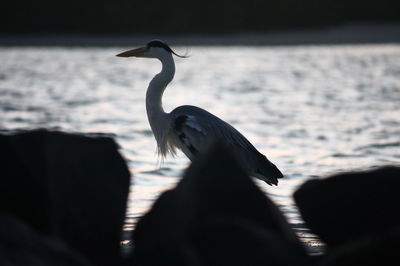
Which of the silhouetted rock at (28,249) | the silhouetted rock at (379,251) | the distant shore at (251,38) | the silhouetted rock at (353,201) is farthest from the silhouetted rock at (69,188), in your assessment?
the distant shore at (251,38)

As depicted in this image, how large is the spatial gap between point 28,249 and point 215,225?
948 mm

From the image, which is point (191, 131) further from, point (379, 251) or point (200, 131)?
point (379, 251)

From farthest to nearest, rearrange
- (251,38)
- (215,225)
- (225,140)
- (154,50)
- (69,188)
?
(251,38) → (154,50) → (225,140) → (69,188) → (215,225)

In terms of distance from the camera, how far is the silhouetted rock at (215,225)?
4.47 metres

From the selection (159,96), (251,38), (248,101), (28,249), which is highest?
(159,96)

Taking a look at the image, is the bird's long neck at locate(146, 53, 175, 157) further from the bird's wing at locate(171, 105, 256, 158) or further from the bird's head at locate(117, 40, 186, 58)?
the bird's wing at locate(171, 105, 256, 158)

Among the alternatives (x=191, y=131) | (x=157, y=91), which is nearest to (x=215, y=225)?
(x=191, y=131)

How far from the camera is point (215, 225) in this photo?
4.54m

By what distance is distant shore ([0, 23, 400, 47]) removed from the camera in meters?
38.8

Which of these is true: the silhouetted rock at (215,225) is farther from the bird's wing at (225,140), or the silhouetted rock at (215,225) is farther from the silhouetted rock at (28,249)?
the bird's wing at (225,140)

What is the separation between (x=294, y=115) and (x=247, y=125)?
6.29 ft

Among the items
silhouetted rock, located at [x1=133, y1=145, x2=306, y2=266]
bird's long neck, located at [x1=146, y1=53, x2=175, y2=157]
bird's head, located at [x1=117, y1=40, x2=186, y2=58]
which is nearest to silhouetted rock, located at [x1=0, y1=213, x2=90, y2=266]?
silhouetted rock, located at [x1=133, y1=145, x2=306, y2=266]

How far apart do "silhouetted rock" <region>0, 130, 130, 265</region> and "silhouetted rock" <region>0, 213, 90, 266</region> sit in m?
0.66

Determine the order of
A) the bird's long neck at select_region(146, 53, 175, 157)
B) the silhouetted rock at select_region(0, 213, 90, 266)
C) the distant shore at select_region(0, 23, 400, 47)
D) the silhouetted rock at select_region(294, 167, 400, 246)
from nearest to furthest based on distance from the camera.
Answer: the silhouetted rock at select_region(0, 213, 90, 266) → the silhouetted rock at select_region(294, 167, 400, 246) → the bird's long neck at select_region(146, 53, 175, 157) → the distant shore at select_region(0, 23, 400, 47)
